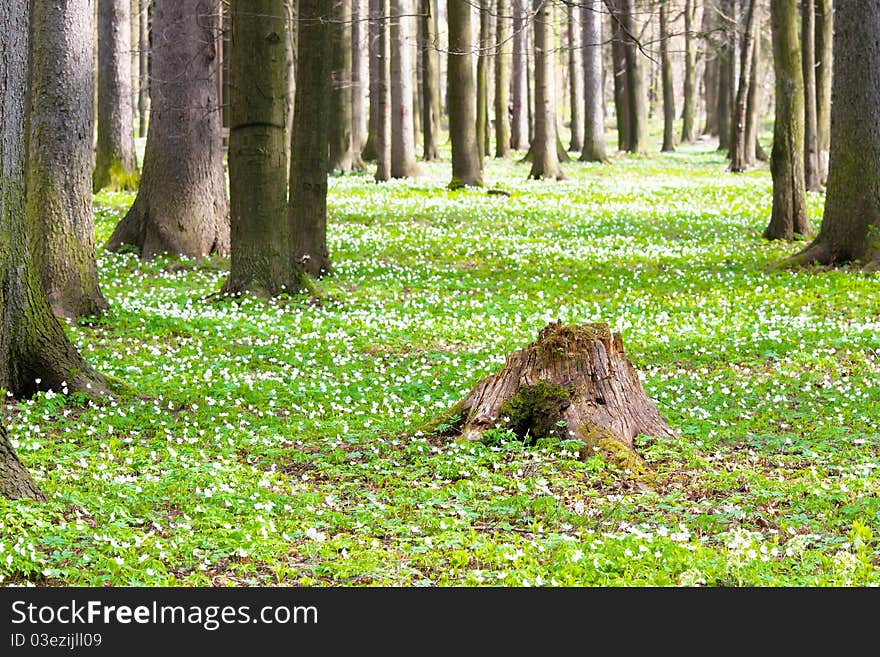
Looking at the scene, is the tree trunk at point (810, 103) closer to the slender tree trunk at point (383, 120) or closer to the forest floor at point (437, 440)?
the forest floor at point (437, 440)

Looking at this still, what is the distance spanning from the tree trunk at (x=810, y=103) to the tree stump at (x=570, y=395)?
1715cm

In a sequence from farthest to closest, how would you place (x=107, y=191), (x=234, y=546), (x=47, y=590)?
1. (x=107, y=191)
2. (x=234, y=546)
3. (x=47, y=590)

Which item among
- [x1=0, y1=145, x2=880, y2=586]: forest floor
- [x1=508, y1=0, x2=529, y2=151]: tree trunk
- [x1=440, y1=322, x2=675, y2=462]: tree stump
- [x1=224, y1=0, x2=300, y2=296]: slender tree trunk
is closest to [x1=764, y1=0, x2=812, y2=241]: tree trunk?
[x1=0, y1=145, x2=880, y2=586]: forest floor

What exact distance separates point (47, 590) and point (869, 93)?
47.0ft

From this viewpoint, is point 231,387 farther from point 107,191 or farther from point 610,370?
point 107,191

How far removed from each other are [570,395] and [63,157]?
23.6 feet

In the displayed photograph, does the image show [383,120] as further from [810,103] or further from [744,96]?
[810,103]

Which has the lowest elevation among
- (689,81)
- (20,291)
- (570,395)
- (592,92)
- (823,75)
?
(570,395)

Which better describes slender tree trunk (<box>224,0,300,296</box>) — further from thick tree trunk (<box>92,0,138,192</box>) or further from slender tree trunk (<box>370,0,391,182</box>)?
slender tree trunk (<box>370,0,391,182</box>)

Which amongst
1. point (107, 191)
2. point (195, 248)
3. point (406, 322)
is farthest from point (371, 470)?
point (107, 191)

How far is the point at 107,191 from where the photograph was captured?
69.0ft

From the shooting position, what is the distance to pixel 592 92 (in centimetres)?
3403

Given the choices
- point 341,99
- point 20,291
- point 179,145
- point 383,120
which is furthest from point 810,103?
point 20,291

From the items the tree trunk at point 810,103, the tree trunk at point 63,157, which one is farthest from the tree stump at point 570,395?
the tree trunk at point 810,103
